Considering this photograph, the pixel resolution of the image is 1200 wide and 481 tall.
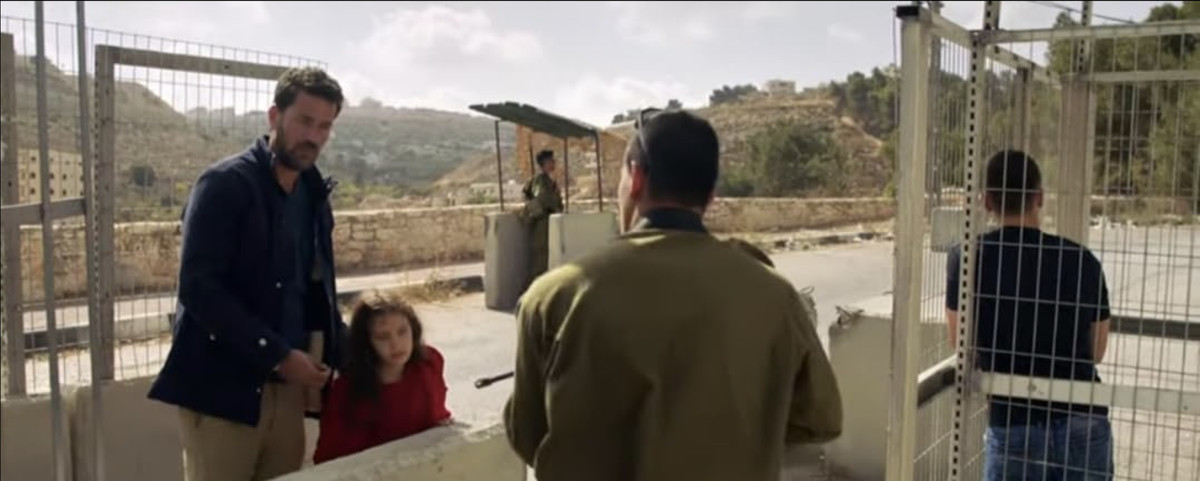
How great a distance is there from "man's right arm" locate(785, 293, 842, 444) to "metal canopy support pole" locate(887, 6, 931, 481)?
0.84 meters

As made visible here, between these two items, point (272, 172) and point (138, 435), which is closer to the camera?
point (272, 172)

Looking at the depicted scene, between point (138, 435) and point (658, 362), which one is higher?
point (658, 362)

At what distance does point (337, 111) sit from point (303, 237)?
403mm

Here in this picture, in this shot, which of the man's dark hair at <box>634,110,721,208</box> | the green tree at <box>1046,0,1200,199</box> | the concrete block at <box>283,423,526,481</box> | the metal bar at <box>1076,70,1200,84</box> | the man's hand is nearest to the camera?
the man's dark hair at <box>634,110,721,208</box>

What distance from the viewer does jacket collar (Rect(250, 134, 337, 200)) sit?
2850 millimetres

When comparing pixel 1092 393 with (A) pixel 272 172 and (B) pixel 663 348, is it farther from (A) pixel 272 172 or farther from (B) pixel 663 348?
(A) pixel 272 172

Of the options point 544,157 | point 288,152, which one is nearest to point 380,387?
point 288,152

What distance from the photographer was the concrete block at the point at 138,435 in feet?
12.3

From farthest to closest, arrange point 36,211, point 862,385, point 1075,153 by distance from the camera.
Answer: point 862,385
point 1075,153
point 36,211

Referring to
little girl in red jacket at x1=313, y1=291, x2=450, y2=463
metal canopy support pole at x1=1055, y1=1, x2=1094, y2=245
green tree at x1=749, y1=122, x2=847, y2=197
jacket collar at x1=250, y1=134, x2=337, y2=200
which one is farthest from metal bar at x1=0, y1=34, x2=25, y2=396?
green tree at x1=749, y1=122, x2=847, y2=197

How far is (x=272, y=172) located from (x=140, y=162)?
162 cm

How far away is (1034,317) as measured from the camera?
2.99 meters

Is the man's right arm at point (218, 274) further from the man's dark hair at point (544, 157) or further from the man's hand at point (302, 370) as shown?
the man's dark hair at point (544, 157)

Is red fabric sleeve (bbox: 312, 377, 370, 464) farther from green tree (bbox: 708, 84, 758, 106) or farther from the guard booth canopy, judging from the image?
green tree (bbox: 708, 84, 758, 106)
